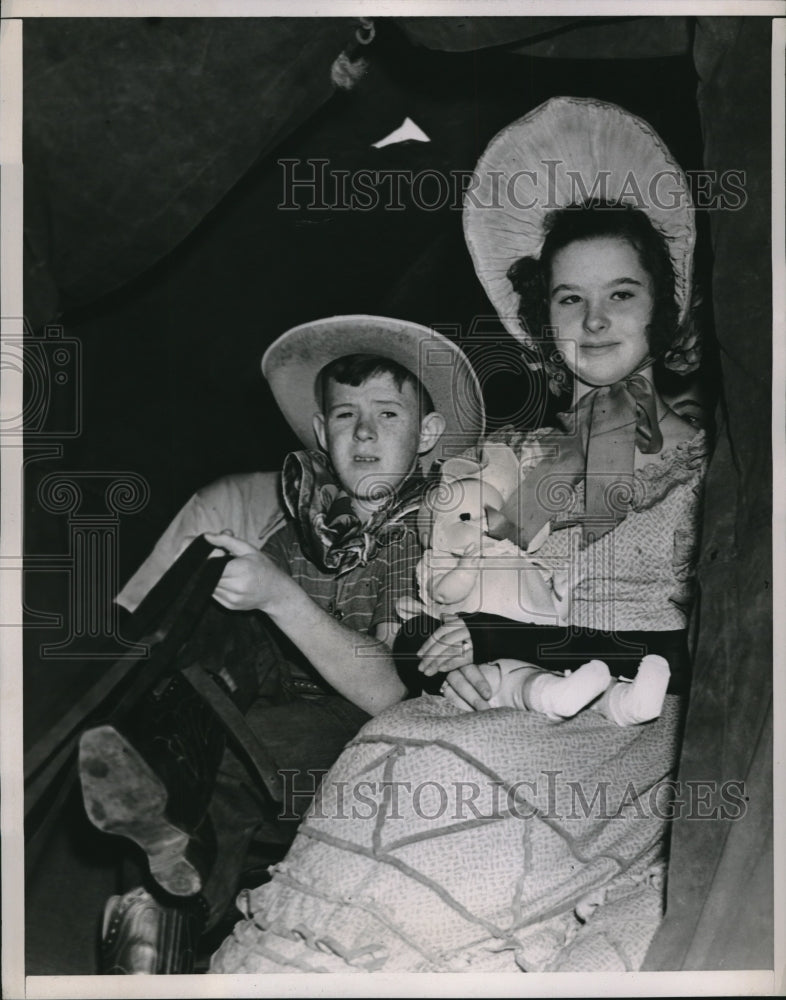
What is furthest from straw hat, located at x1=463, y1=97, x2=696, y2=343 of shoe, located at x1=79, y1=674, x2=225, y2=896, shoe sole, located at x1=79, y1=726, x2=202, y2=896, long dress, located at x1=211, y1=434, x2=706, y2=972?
shoe sole, located at x1=79, y1=726, x2=202, y2=896

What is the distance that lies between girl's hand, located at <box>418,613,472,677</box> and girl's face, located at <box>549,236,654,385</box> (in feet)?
2.90

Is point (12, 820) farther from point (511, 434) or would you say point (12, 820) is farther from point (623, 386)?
point (623, 386)

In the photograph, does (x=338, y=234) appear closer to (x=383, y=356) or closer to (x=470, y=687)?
(x=383, y=356)

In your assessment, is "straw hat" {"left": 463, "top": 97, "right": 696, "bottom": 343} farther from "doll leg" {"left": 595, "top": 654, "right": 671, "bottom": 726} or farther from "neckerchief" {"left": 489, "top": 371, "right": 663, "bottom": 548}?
"doll leg" {"left": 595, "top": 654, "right": 671, "bottom": 726}

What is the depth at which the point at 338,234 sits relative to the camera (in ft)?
14.4

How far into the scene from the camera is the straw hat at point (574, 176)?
435 centimetres

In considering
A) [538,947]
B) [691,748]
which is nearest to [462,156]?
[691,748]

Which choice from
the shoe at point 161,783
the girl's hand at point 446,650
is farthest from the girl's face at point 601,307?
the shoe at point 161,783

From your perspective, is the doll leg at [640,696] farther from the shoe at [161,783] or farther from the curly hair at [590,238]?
the shoe at [161,783]

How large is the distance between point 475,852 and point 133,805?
3.14 feet

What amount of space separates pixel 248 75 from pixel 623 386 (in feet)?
4.80

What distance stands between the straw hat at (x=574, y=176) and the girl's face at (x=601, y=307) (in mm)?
109

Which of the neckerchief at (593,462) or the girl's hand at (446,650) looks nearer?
the girl's hand at (446,650)

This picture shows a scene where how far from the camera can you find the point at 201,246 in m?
4.41
